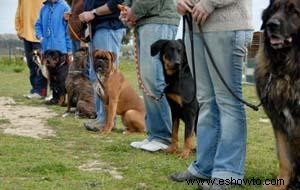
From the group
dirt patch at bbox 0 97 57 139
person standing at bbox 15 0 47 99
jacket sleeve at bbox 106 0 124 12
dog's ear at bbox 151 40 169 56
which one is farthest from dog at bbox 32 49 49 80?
dog's ear at bbox 151 40 169 56

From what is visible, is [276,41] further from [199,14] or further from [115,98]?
[115,98]

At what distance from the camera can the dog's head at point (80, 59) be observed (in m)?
10.3

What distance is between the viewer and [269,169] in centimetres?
535

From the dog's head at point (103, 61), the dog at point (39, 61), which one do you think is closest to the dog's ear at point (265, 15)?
the dog's head at point (103, 61)

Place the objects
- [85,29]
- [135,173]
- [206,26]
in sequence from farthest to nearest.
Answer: [85,29] < [135,173] < [206,26]

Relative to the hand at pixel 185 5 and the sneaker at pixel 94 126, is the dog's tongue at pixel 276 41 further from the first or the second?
the sneaker at pixel 94 126

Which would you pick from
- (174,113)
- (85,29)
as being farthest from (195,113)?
(85,29)

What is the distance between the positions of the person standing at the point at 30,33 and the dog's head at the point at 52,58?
0.91 m

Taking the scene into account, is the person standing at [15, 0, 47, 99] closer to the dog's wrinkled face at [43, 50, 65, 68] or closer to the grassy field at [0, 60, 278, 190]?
the dog's wrinkled face at [43, 50, 65, 68]

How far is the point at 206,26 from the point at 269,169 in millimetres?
1770

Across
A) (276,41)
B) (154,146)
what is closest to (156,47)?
(154,146)

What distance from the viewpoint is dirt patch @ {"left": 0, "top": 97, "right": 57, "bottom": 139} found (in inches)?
304

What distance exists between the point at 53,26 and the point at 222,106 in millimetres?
7910

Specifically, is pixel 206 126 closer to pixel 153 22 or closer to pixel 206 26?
pixel 206 26
